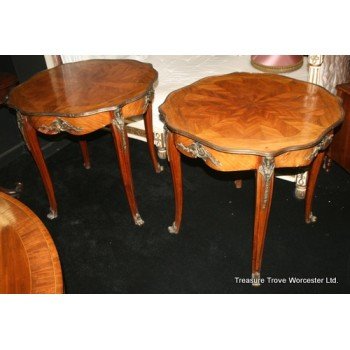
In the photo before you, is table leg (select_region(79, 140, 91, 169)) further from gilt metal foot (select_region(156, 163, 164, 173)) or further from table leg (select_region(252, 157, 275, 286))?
table leg (select_region(252, 157, 275, 286))

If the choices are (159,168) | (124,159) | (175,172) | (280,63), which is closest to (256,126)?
(175,172)

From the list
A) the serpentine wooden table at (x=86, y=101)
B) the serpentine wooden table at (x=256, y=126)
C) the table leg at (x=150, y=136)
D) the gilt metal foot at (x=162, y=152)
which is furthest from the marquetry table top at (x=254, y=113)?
the gilt metal foot at (x=162, y=152)

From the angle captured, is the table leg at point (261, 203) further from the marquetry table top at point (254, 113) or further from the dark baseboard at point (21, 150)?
the dark baseboard at point (21, 150)

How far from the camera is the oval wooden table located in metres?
1.21

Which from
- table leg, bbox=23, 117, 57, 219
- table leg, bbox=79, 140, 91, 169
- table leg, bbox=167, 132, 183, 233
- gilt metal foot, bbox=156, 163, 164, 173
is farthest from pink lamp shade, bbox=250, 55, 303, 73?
table leg, bbox=23, 117, 57, 219

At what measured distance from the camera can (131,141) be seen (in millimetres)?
4016

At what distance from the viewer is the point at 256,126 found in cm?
200

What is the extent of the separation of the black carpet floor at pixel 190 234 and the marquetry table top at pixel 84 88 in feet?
3.24

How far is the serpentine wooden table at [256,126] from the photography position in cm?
188

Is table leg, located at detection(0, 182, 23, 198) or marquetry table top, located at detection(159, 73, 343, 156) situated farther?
→ table leg, located at detection(0, 182, 23, 198)

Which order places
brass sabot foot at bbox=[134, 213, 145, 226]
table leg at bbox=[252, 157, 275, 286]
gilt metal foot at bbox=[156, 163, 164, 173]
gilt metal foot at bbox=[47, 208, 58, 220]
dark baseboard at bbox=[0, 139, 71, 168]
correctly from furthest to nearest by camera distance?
dark baseboard at bbox=[0, 139, 71, 168]
gilt metal foot at bbox=[156, 163, 164, 173]
gilt metal foot at bbox=[47, 208, 58, 220]
brass sabot foot at bbox=[134, 213, 145, 226]
table leg at bbox=[252, 157, 275, 286]

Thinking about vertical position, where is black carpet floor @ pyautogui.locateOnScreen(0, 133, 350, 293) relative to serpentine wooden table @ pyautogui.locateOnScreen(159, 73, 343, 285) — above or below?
below

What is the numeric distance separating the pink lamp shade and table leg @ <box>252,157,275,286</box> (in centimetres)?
160

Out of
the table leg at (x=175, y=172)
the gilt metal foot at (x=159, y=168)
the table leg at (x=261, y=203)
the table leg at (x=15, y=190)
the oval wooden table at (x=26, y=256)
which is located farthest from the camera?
the gilt metal foot at (x=159, y=168)
